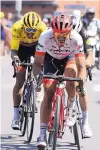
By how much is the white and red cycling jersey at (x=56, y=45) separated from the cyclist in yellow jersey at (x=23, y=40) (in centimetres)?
111

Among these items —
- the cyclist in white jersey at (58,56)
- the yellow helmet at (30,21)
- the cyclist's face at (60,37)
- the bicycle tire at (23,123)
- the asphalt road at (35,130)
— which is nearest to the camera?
the cyclist's face at (60,37)

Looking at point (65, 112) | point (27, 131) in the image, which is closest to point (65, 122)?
point (65, 112)

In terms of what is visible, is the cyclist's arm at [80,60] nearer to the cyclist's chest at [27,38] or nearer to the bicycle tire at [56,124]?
the bicycle tire at [56,124]

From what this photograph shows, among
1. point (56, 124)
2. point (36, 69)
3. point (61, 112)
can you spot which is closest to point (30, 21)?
point (36, 69)

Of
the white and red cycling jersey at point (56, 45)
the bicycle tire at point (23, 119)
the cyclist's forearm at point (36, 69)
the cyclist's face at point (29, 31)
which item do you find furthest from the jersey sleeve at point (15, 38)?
the cyclist's forearm at point (36, 69)

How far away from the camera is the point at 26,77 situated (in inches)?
341

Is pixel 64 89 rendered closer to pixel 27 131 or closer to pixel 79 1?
pixel 27 131

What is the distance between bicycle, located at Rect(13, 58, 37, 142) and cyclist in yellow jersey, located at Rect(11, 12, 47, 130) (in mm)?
89

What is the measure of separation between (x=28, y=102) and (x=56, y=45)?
1.58 metres

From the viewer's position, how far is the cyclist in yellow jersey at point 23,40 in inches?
321

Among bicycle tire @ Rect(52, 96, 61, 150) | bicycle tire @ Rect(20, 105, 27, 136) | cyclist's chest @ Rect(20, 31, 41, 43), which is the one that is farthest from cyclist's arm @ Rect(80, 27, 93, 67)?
bicycle tire @ Rect(20, 105, 27, 136)

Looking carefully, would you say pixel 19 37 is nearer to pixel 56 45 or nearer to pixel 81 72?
pixel 56 45

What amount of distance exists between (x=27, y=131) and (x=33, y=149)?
2.39ft

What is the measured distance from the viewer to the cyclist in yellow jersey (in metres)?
8.15
